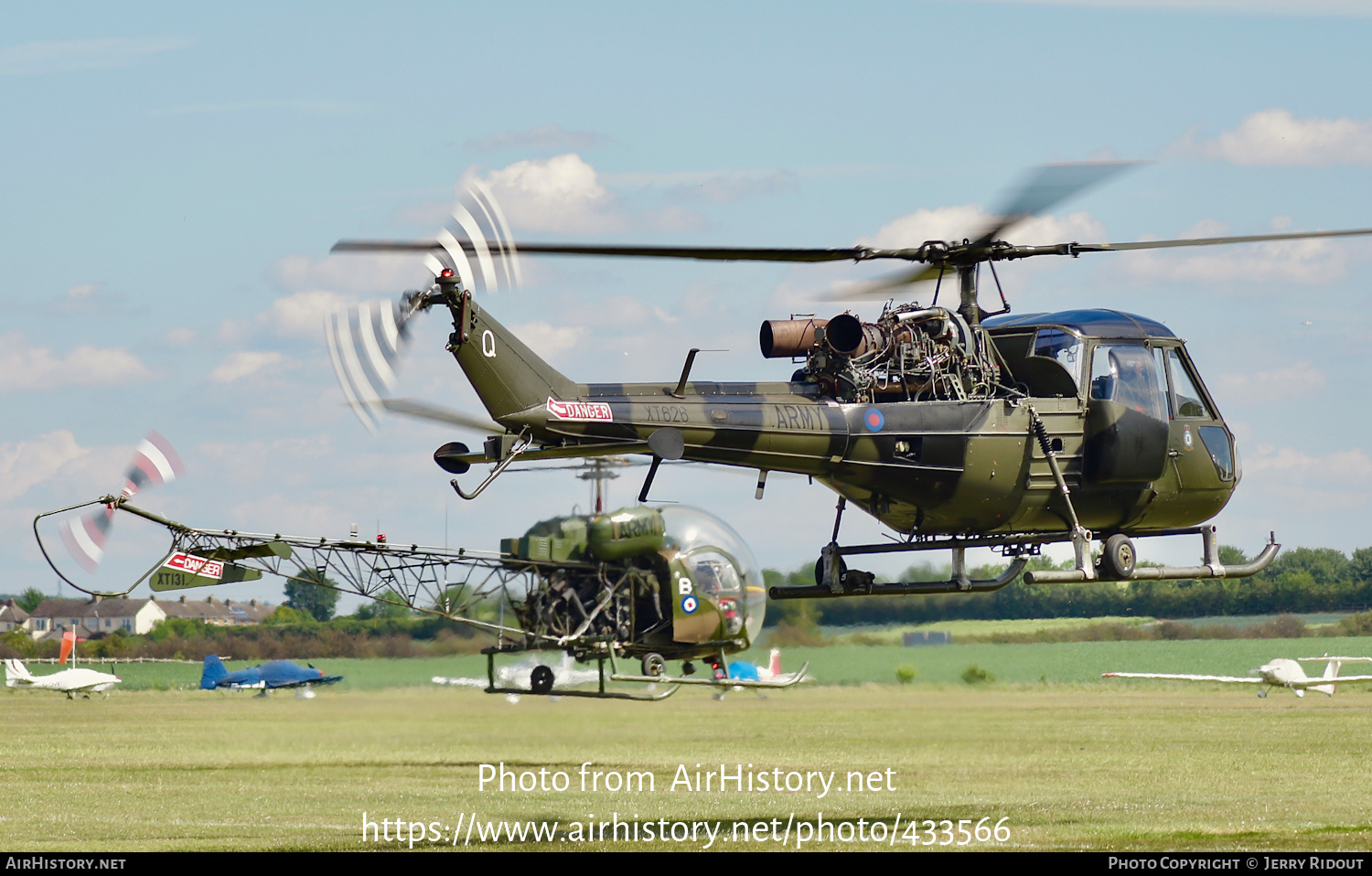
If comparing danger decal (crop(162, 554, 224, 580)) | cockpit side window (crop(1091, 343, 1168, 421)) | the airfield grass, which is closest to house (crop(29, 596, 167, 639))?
the airfield grass

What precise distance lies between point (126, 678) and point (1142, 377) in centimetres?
5633

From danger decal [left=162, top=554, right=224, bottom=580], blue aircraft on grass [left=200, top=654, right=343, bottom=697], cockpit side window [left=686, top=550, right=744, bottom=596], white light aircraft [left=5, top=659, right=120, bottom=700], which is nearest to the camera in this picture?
danger decal [left=162, top=554, right=224, bottom=580]

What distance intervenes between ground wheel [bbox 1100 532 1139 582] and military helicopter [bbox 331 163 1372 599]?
0.02m

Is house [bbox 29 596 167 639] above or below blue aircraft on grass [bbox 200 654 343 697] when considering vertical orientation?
below

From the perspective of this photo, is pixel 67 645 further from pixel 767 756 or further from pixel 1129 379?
pixel 1129 379

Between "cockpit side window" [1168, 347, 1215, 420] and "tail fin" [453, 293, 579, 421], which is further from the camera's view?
"cockpit side window" [1168, 347, 1215, 420]

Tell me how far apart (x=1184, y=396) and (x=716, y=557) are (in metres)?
12.7

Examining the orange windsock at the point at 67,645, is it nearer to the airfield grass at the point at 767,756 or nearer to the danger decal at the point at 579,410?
the airfield grass at the point at 767,756

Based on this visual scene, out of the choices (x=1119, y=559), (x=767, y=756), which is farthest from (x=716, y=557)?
(x=1119, y=559)

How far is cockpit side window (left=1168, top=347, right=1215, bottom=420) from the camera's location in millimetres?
16469

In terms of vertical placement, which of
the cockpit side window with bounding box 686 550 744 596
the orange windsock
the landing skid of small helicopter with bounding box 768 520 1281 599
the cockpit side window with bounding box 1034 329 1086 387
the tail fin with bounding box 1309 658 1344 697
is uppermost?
the cockpit side window with bounding box 1034 329 1086 387

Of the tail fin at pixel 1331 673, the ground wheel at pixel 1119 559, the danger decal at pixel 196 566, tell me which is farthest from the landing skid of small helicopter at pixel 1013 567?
the tail fin at pixel 1331 673

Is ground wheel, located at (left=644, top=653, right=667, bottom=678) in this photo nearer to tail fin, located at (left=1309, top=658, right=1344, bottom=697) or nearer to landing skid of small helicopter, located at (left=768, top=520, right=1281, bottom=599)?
landing skid of small helicopter, located at (left=768, top=520, right=1281, bottom=599)

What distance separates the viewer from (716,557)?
28.1 metres
